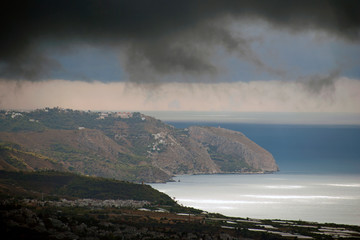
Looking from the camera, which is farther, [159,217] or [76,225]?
[159,217]

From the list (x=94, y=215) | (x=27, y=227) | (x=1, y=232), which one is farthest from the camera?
(x=94, y=215)

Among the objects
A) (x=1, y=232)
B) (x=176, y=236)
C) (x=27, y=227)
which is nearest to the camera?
(x=1, y=232)

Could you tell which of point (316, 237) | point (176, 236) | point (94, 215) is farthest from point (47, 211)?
point (316, 237)

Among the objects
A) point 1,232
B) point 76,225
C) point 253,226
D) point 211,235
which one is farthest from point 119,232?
point 253,226

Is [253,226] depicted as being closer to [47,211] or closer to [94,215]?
[94,215]

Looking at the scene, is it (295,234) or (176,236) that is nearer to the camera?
(176,236)

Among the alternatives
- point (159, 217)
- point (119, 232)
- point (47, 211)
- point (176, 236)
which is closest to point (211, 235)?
point (176, 236)

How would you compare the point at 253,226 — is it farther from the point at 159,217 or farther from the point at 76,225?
the point at 76,225

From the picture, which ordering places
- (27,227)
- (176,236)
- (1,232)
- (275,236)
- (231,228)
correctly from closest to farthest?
(1,232) < (27,227) < (176,236) < (275,236) < (231,228)
